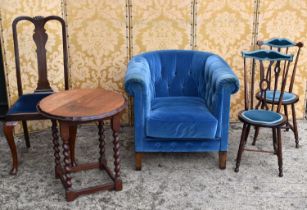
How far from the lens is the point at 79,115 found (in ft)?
8.44

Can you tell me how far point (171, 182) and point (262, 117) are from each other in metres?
0.87

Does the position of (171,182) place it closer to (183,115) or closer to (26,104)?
(183,115)

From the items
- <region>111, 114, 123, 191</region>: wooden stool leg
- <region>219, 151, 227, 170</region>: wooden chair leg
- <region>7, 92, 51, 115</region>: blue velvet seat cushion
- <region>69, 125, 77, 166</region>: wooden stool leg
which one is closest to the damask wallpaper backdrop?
<region>7, 92, 51, 115</region>: blue velvet seat cushion

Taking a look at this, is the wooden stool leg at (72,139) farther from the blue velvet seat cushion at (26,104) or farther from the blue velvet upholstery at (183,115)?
the blue velvet upholstery at (183,115)

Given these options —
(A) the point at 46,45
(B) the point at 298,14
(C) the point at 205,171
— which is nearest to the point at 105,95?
(C) the point at 205,171

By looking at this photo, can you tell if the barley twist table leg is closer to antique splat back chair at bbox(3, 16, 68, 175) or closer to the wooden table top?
the wooden table top

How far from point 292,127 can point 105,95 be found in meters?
1.92

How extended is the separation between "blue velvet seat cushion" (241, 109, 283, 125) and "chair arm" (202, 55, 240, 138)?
173 millimetres

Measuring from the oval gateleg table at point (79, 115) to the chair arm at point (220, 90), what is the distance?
0.79 meters

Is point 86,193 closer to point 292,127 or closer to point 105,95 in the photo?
point 105,95

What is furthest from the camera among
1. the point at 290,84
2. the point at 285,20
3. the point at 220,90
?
the point at 285,20

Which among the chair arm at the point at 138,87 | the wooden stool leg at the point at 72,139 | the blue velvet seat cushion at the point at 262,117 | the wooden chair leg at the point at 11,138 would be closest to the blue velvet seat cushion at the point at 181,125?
the chair arm at the point at 138,87

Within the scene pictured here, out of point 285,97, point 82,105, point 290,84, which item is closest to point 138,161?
point 82,105

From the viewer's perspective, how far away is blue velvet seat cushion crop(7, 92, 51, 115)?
3.20 metres
